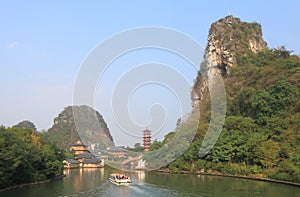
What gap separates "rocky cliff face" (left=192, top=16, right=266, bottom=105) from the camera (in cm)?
3734

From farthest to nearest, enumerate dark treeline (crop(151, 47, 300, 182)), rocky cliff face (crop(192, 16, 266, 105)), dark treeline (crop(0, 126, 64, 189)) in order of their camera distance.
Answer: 1. rocky cliff face (crop(192, 16, 266, 105))
2. dark treeline (crop(151, 47, 300, 182))
3. dark treeline (crop(0, 126, 64, 189))

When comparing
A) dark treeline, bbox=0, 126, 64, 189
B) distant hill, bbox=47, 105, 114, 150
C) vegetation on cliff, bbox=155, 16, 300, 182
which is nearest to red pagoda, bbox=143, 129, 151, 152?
distant hill, bbox=47, 105, 114, 150

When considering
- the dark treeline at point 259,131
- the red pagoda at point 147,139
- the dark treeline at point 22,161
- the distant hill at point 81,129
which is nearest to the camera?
the dark treeline at point 22,161

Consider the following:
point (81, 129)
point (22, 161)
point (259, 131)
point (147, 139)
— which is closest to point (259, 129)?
point (259, 131)

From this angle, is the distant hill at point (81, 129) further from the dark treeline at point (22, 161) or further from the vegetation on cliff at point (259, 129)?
the dark treeline at point (22, 161)

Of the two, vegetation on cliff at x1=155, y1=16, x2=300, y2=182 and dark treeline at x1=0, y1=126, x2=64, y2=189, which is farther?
vegetation on cliff at x1=155, y1=16, x2=300, y2=182

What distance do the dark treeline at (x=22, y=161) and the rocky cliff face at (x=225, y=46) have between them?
70.8 feet

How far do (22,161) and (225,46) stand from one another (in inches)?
1058

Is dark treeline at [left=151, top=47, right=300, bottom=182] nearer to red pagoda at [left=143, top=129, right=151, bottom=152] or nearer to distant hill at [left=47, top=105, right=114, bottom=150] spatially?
red pagoda at [left=143, top=129, right=151, bottom=152]

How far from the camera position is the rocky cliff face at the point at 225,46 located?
37344 millimetres

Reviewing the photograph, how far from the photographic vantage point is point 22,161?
15656 mm

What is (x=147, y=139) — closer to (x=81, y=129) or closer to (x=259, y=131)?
(x=81, y=129)

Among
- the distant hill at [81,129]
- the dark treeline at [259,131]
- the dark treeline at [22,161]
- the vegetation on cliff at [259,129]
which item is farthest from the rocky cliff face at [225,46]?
the dark treeline at [22,161]

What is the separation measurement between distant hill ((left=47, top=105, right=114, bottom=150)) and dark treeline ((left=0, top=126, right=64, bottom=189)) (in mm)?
19657
